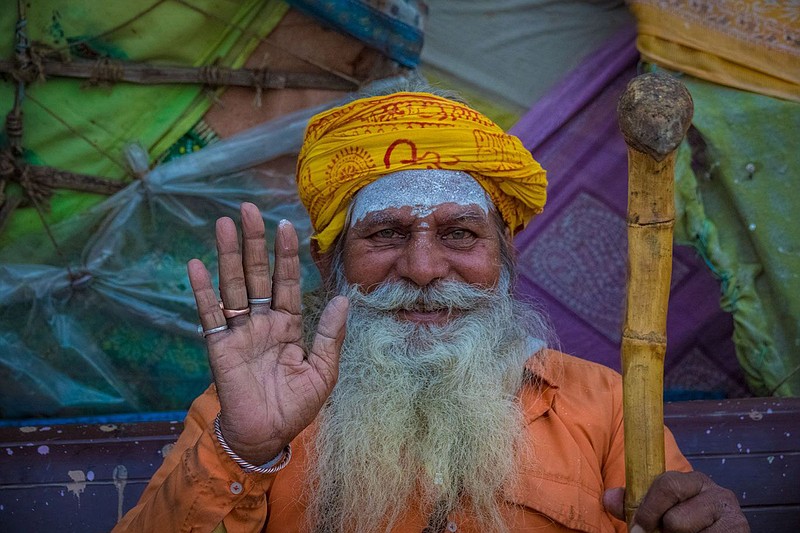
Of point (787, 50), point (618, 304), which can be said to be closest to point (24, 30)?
point (618, 304)

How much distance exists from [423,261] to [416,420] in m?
0.43

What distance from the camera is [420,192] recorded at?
8.42ft

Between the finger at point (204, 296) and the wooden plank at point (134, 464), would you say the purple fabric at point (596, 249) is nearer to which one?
the wooden plank at point (134, 464)

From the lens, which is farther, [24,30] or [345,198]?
[24,30]

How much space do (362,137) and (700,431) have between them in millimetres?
1683

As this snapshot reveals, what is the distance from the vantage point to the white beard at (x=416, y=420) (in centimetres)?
236

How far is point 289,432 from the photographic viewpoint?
6.57ft

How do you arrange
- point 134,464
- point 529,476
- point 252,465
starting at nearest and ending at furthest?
point 252,465 → point 529,476 → point 134,464

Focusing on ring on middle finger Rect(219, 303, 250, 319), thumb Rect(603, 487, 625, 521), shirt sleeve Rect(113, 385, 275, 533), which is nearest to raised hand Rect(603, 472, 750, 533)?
thumb Rect(603, 487, 625, 521)

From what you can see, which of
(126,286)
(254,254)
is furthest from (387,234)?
(126,286)

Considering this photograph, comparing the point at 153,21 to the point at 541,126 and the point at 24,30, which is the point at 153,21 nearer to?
the point at 24,30

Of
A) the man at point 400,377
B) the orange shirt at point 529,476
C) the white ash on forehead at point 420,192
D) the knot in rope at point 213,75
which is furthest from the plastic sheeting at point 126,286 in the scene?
the orange shirt at point 529,476

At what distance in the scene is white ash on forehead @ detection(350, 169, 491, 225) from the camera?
2.55 meters

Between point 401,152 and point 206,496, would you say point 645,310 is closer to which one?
point 401,152
